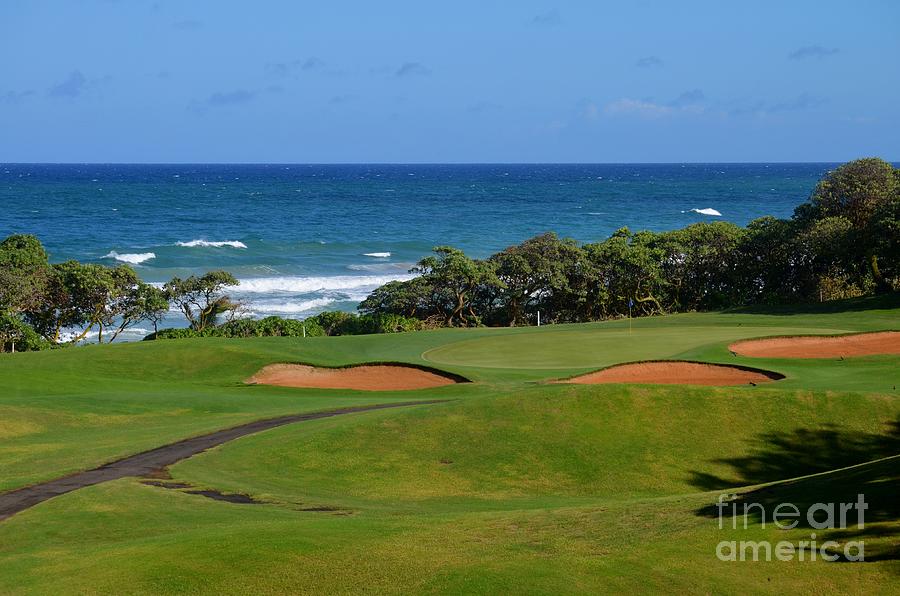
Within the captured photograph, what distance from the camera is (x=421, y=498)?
18.9m

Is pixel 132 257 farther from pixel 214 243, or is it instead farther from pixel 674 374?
pixel 674 374

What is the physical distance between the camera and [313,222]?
118m

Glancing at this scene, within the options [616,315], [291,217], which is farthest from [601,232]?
[616,315]

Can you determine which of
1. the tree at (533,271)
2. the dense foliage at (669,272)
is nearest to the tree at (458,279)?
the dense foliage at (669,272)

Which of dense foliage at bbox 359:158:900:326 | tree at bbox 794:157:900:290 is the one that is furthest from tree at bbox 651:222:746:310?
tree at bbox 794:157:900:290

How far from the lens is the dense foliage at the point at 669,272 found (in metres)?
52.5

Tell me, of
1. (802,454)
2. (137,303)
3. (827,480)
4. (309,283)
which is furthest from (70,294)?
(827,480)

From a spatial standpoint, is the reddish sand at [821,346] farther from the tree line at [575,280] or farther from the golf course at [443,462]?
the tree line at [575,280]

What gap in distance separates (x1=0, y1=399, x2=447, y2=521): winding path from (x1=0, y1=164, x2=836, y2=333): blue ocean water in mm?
40848

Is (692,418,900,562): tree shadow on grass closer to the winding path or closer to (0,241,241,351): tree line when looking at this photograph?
the winding path

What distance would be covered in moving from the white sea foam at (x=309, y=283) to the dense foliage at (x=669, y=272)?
2124 cm

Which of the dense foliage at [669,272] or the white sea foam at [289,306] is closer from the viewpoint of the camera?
the dense foliage at [669,272]

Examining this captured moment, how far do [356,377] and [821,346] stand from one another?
1673 centimetres

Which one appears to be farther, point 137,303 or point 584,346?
point 137,303
